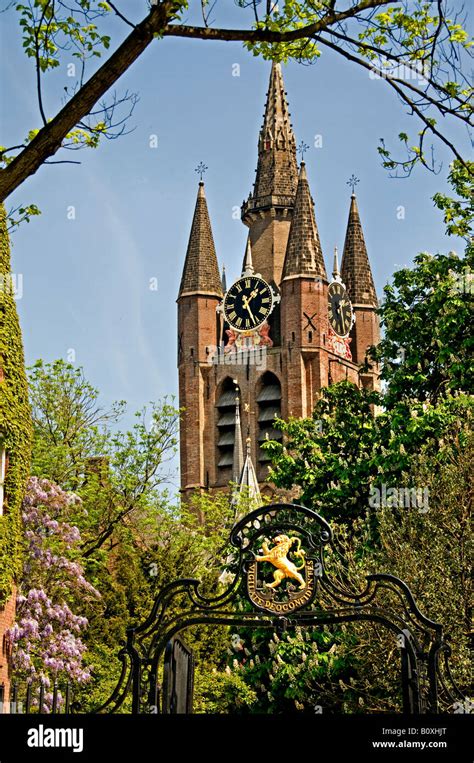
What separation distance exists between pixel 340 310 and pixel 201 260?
9878 millimetres

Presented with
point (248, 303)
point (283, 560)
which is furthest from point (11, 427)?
point (248, 303)

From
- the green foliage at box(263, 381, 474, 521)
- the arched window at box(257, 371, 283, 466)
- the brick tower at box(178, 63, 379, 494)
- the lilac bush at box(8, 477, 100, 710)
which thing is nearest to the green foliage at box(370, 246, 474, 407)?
the green foliage at box(263, 381, 474, 521)

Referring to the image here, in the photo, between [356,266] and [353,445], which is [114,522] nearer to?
[353,445]

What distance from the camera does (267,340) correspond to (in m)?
93.1

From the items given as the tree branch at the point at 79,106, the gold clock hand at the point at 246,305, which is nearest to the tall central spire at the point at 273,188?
the gold clock hand at the point at 246,305

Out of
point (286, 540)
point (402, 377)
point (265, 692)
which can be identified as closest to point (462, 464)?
point (402, 377)

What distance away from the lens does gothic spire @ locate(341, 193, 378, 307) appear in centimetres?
9500

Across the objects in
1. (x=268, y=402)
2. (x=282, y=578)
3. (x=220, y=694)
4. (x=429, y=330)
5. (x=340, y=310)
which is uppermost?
(x=340, y=310)

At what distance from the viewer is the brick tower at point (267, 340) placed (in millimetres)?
90500

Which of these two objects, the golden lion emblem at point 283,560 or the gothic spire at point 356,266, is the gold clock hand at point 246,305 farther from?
the golden lion emblem at point 283,560

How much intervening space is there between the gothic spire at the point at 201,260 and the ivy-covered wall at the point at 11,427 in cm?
7164

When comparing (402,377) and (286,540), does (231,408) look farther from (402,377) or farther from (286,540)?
(286,540)

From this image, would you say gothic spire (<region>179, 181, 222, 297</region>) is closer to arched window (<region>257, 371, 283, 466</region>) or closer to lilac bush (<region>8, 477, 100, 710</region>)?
arched window (<region>257, 371, 283, 466</region>)

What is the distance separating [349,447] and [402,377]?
294cm
